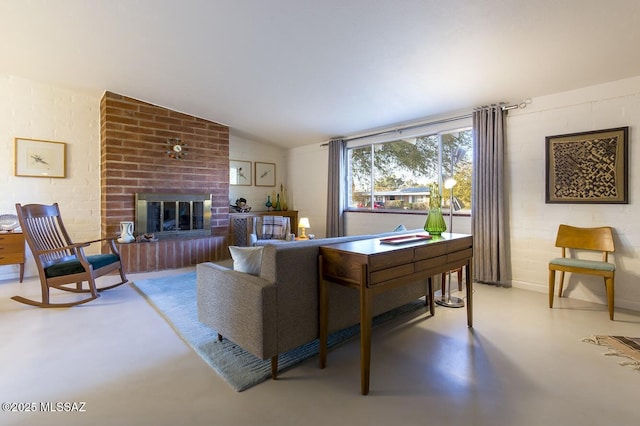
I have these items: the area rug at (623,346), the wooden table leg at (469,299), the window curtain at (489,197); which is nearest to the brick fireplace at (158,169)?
the window curtain at (489,197)

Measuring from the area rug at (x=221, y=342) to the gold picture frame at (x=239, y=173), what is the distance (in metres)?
2.93

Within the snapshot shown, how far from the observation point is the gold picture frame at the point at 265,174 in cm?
656

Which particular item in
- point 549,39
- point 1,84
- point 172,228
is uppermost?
point 1,84

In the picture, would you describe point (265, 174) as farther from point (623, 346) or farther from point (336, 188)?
point (623, 346)

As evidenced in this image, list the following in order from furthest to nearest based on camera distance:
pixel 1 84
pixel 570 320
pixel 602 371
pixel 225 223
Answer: pixel 225 223, pixel 1 84, pixel 570 320, pixel 602 371

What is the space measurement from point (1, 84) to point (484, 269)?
6.70 m

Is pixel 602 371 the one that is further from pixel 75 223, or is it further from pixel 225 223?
pixel 75 223

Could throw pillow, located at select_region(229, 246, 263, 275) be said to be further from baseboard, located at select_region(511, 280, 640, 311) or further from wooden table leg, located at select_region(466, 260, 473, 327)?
baseboard, located at select_region(511, 280, 640, 311)

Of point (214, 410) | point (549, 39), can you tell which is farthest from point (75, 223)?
point (549, 39)

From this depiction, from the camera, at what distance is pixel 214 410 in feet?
5.24

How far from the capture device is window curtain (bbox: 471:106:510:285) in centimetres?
381

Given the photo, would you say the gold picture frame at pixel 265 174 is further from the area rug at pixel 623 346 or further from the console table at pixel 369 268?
the area rug at pixel 623 346

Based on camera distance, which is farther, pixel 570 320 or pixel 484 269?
pixel 484 269

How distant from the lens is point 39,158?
14.4 ft
